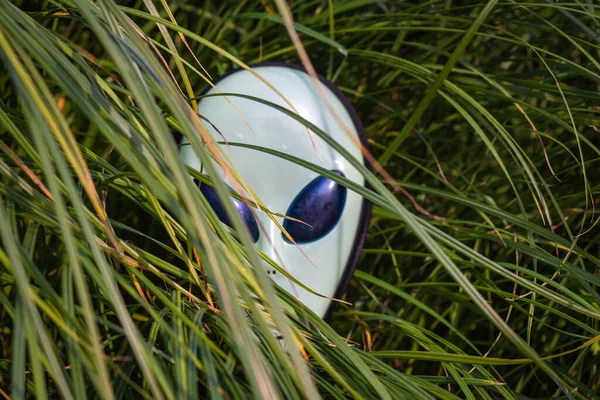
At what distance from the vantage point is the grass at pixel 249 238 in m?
0.39

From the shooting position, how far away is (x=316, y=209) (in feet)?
2.65

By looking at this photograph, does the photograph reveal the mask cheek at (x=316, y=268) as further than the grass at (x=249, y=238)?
Yes

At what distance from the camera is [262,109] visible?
32.3 inches

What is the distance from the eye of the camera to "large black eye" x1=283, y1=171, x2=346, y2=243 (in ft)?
2.65

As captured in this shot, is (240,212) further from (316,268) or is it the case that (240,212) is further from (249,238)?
(249,238)

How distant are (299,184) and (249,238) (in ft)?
1.58

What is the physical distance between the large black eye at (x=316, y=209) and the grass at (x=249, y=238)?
9 centimetres

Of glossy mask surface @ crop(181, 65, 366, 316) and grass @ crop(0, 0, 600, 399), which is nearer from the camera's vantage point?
grass @ crop(0, 0, 600, 399)

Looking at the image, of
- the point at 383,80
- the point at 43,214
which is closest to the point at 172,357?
the point at 43,214

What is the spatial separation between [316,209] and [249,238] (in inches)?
18.8

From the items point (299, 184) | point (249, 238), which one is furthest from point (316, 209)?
point (249, 238)

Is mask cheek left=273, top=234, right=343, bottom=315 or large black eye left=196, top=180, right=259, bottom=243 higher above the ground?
large black eye left=196, top=180, right=259, bottom=243

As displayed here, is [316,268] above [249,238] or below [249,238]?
below

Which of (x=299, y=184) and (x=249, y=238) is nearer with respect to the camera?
(x=249, y=238)
